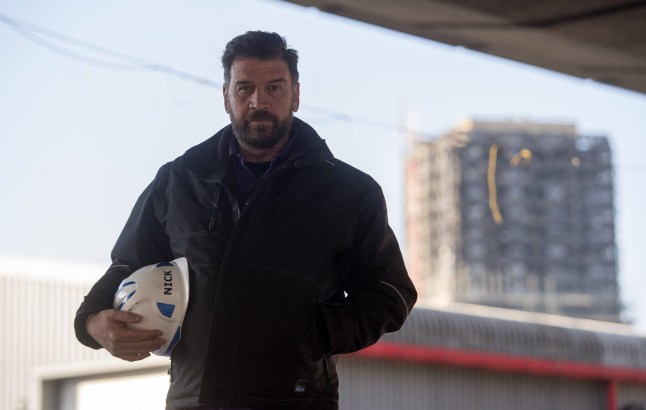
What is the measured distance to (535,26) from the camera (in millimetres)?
8102

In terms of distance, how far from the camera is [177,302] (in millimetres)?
3533

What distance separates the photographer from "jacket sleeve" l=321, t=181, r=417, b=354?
11.8 feet

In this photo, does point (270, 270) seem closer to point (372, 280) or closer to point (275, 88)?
point (372, 280)

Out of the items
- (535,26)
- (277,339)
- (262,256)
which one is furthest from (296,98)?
(535,26)

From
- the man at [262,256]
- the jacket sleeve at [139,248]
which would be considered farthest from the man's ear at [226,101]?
the jacket sleeve at [139,248]

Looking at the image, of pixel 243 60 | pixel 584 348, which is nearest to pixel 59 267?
pixel 584 348

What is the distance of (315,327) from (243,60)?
793mm

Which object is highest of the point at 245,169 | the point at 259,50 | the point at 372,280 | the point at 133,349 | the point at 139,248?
the point at 259,50

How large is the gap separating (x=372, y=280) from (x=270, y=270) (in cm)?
33

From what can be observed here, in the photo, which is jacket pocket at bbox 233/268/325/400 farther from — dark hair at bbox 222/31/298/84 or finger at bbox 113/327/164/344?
dark hair at bbox 222/31/298/84

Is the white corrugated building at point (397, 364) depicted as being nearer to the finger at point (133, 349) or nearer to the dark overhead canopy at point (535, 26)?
the dark overhead canopy at point (535, 26)

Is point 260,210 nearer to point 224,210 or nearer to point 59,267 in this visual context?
point 224,210

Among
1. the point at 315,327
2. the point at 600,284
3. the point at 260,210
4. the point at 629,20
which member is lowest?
the point at 315,327

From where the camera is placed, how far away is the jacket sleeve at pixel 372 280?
3.59 metres
